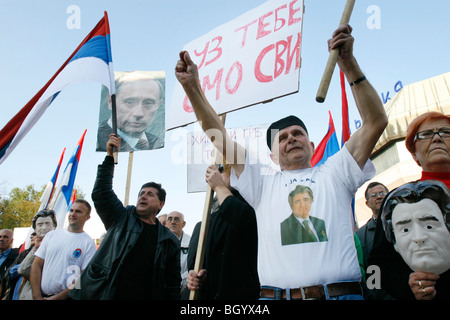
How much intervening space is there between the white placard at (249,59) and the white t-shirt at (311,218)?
2.83 feet

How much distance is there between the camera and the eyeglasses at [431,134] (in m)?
1.78

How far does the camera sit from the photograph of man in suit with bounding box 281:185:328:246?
5.38ft

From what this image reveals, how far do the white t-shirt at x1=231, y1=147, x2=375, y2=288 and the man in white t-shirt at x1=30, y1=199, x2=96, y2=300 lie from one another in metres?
2.35

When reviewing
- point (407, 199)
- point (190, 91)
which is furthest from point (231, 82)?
point (407, 199)

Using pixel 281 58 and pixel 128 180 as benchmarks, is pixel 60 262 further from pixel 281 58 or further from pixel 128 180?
pixel 281 58

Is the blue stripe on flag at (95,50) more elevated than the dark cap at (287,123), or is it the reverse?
the blue stripe on flag at (95,50)

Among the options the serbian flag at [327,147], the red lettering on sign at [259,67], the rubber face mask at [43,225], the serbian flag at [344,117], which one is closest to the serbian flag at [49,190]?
the rubber face mask at [43,225]

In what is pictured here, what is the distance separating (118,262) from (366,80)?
2.24 m

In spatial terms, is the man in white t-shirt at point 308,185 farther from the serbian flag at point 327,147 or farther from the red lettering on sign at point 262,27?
the serbian flag at point 327,147

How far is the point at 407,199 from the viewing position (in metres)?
1.59

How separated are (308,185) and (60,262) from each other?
2792mm

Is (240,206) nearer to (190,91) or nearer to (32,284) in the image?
(190,91)

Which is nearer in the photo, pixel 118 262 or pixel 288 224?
pixel 288 224

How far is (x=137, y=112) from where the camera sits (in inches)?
176
